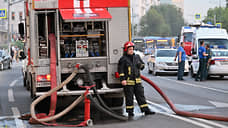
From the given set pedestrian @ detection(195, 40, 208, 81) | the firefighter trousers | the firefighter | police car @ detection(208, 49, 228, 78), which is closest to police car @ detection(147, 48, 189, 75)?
police car @ detection(208, 49, 228, 78)

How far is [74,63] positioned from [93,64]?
17.4 inches

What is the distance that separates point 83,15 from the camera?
10531mm

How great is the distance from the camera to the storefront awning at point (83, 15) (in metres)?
10.4

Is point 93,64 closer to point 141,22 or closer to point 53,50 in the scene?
point 53,50

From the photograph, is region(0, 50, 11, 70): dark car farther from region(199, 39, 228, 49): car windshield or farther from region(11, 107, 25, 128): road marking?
region(11, 107, 25, 128): road marking

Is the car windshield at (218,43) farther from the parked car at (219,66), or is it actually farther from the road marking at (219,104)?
the road marking at (219,104)

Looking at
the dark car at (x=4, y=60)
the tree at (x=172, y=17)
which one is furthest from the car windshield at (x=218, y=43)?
the tree at (x=172, y=17)

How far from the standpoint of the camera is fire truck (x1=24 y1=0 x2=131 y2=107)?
10867mm

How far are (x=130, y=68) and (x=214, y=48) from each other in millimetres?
16797

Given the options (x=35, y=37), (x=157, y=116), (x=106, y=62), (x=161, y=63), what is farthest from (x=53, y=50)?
(x=161, y=63)

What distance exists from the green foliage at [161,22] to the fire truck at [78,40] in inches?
4338

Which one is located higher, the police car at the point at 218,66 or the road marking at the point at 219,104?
the police car at the point at 218,66

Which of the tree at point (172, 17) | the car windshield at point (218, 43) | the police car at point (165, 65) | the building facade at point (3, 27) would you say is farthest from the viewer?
the tree at point (172, 17)

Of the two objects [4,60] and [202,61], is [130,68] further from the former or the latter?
[4,60]
